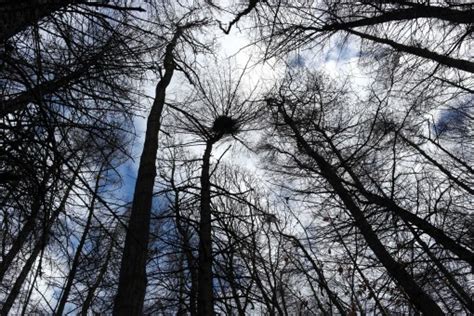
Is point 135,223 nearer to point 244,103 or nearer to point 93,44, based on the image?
point 93,44

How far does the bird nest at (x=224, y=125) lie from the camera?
16.1ft

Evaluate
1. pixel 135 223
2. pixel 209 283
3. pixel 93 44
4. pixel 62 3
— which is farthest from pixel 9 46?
pixel 209 283

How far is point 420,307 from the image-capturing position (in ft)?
9.29

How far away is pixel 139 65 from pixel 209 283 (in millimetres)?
1997

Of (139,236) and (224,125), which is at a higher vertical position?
(224,125)

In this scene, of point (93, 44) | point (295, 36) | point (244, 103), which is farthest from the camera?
point (244, 103)

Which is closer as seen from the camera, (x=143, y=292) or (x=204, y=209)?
(x=143, y=292)

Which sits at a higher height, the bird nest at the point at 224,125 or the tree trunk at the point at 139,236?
the bird nest at the point at 224,125

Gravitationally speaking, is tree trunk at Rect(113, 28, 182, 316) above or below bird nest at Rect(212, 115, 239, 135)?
below

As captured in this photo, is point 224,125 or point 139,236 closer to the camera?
point 139,236

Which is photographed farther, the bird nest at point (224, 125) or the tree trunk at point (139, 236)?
the bird nest at point (224, 125)

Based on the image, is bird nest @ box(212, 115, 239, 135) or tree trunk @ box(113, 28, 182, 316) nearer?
tree trunk @ box(113, 28, 182, 316)

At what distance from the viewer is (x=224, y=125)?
4902mm

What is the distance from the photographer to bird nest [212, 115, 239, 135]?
4898mm
